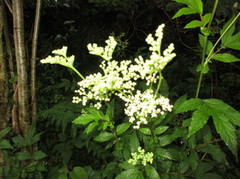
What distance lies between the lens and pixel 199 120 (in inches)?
38.8

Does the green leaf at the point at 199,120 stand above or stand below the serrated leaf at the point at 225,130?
above

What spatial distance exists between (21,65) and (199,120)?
6.10 feet

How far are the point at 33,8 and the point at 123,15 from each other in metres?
1.78

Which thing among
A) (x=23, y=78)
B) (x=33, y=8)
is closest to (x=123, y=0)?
(x=33, y=8)

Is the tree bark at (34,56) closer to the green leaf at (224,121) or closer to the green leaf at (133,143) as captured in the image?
the green leaf at (133,143)

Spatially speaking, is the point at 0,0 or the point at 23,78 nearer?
the point at 0,0

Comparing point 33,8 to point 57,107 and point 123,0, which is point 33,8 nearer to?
point 123,0

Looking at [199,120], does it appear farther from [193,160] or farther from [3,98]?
[3,98]

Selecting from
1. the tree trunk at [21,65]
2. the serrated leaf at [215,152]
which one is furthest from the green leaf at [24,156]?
the serrated leaf at [215,152]

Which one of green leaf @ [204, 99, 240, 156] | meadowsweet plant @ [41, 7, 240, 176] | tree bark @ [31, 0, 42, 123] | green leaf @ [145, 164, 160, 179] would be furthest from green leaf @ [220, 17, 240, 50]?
tree bark @ [31, 0, 42, 123]

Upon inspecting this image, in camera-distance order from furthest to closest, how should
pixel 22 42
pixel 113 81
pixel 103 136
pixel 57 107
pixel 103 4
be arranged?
1. pixel 103 4
2. pixel 57 107
3. pixel 22 42
4. pixel 103 136
5. pixel 113 81

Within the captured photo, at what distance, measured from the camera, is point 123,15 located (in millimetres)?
3836

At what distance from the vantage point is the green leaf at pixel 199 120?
971 millimetres

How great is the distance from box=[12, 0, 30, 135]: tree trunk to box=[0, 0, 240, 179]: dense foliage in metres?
0.20
